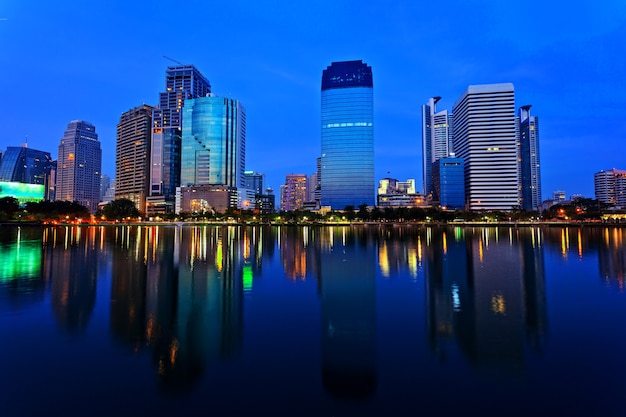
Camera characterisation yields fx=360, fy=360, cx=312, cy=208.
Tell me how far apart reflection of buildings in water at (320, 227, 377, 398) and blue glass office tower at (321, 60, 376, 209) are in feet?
544

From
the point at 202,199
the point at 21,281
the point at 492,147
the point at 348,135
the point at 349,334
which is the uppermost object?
the point at 348,135

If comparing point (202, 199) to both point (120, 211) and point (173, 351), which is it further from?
point (173, 351)

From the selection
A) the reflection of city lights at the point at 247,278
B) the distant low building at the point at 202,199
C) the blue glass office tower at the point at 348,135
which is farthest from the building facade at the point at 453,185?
the reflection of city lights at the point at 247,278

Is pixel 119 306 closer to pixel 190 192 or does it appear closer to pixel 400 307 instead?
pixel 400 307

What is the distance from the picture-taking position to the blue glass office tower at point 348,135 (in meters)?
184

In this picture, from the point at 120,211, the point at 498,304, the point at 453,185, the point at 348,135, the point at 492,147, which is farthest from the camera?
the point at 348,135

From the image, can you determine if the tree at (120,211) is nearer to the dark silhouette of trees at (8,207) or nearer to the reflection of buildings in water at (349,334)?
the dark silhouette of trees at (8,207)

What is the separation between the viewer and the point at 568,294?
1708cm

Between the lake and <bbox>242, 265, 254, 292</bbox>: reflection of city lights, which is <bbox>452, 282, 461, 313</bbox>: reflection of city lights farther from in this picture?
<bbox>242, 265, 254, 292</bbox>: reflection of city lights

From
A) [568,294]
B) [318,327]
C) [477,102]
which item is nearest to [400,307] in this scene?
[318,327]

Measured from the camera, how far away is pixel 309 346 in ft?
34.0

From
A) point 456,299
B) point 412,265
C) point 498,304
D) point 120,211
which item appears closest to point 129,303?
point 456,299

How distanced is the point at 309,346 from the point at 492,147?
19274 centimetres

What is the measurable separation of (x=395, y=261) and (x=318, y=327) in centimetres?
1755
